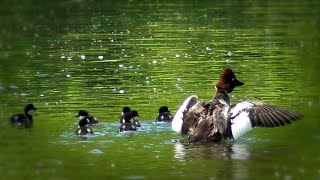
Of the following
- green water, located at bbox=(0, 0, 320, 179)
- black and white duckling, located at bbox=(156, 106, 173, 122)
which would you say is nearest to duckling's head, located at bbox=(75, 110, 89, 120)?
green water, located at bbox=(0, 0, 320, 179)

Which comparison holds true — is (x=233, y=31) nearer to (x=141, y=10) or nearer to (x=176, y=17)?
(x=176, y=17)

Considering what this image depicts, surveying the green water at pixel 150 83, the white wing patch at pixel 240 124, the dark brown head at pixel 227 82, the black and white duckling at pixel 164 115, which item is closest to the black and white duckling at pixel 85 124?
the green water at pixel 150 83

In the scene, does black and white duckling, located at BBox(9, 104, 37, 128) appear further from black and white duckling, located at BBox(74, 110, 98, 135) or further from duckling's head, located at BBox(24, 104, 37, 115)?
black and white duckling, located at BBox(74, 110, 98, 135)

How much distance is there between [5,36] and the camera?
36.0 meters

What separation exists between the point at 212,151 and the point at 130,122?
1729mm

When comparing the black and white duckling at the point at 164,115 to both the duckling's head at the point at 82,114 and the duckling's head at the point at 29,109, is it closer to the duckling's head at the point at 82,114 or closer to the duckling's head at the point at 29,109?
the duckling's head at the point at 82,114

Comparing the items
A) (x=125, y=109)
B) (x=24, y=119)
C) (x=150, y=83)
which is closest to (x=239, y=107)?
(x=125, y=109)

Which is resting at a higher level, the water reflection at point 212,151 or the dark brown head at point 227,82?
the dark brown head at point 227,82

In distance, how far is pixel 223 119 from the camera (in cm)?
1623

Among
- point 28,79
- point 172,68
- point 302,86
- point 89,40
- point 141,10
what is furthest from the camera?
point 141,10

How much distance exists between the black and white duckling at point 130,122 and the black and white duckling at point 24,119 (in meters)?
1.89

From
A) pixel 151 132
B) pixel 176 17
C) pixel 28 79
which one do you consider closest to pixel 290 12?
pixel 176 17

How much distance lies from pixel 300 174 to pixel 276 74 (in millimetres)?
9952

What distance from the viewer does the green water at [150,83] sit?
1461cm
